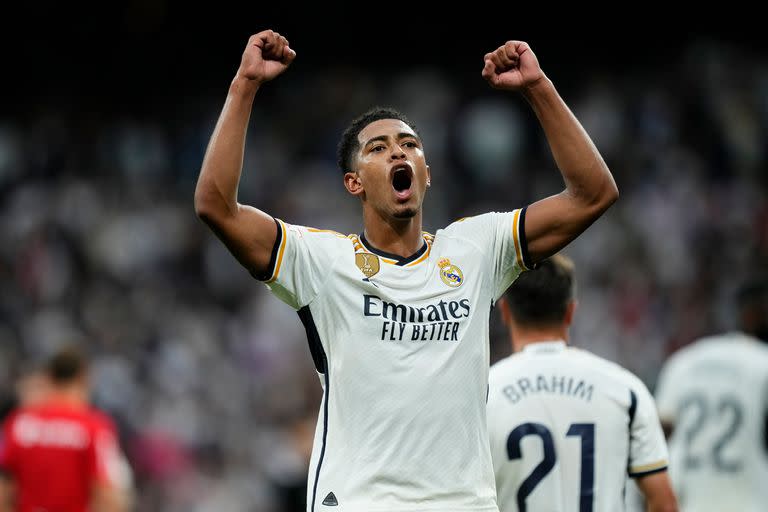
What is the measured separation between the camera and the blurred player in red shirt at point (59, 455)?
8062mm

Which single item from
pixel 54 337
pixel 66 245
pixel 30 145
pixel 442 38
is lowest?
pixel 54 337

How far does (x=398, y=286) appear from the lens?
3.99 m

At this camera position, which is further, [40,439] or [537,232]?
[40,439]

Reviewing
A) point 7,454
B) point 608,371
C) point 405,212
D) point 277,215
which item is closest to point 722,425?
point 608,371

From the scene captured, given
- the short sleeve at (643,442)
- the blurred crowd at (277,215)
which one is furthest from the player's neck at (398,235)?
the blurred crowd at (277,215)

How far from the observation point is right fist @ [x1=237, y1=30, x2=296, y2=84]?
3965 millimetres

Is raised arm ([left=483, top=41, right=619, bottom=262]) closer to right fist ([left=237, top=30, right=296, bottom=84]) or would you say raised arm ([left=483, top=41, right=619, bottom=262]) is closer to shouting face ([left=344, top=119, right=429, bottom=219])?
shouting face ([left=344, top=119, right=429, bottom=219])

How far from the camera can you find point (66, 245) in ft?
53.9

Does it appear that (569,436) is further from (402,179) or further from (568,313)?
(402,179)

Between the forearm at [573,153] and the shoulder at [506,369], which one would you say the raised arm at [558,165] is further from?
the shoulder at [506,369]

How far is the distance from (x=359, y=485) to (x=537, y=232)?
1027 millimetres

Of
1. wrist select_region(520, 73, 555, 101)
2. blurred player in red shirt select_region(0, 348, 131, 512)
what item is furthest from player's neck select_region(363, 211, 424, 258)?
blurred player in red shirt select_region(0, 348, 131, 512)

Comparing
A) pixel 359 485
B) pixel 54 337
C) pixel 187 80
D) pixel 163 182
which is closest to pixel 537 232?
pixel 359 485

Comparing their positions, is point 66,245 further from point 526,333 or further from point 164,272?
point 526,333
